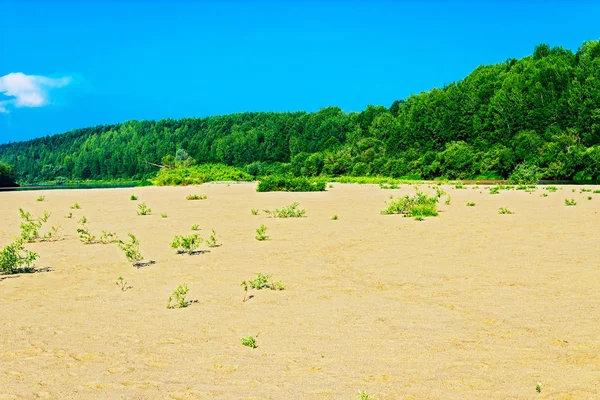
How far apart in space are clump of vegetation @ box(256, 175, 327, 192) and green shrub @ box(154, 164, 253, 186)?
73.6ft

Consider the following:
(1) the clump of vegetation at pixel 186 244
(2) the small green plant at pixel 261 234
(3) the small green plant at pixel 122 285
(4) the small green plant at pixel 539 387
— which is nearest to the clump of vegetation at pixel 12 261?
(3) the small green plant at pixel 122 285

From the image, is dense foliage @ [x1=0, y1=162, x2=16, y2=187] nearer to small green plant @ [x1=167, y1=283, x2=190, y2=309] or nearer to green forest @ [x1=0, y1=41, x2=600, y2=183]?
green forest @ [x1=0, y1=41, x2=600, y2=183]

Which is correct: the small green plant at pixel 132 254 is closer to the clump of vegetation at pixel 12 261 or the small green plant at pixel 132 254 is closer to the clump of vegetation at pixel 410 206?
the clump of vegetation at pixel 12 261

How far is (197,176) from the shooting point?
6775 centimetres

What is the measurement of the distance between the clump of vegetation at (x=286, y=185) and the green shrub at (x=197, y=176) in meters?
22.4

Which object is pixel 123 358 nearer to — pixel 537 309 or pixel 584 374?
pixel 584 374

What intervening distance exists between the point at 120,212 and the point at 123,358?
66.1 ft

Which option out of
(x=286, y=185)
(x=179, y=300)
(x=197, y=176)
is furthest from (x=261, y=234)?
(x=197, y=176)

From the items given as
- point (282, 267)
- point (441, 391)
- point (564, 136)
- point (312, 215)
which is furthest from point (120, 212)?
point (564, 136)

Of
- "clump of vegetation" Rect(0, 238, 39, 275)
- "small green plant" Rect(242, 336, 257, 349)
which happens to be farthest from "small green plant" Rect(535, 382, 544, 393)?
"clump of vegetation" Rect(0, 238, 39, 275)

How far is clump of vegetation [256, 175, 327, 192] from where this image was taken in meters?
43.8

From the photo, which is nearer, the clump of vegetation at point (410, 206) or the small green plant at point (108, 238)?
the small green plant at point (108, 238)

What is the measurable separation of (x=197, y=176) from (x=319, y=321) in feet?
201

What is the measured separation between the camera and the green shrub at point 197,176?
6512 cm
